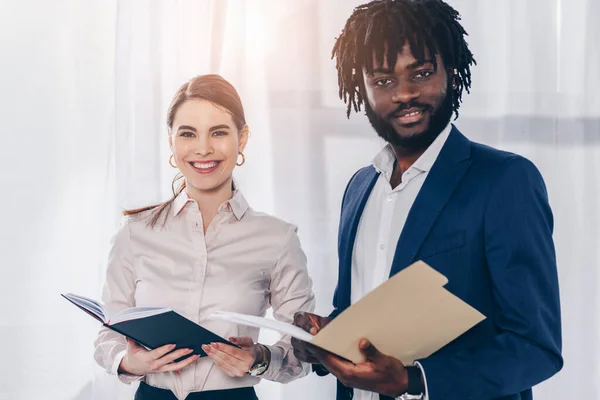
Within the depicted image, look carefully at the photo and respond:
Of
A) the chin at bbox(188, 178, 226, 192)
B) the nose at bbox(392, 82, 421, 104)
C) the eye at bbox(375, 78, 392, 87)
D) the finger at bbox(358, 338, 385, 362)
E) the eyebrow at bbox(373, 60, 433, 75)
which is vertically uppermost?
the eyebrow at bbox(373, 60, 433, 75)

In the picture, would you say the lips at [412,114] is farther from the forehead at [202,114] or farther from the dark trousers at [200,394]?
the dark trousers at [200,394]

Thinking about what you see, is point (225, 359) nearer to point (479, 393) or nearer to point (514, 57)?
point (479, 393)

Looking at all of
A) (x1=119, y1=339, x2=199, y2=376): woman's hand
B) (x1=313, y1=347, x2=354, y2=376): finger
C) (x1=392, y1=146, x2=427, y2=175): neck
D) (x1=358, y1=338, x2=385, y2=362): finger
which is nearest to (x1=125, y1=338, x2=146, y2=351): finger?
(x1=119, y1=339, x2=199, y2=376): woman's hand

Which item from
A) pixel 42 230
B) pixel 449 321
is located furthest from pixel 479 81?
pixel 42 230

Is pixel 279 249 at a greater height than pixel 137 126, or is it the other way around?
pixel 137 126

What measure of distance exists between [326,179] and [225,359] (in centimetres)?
89

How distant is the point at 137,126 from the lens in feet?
7.18

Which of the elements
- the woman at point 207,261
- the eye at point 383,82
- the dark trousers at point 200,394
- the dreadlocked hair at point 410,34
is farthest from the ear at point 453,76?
the dark trousers at point 200,394

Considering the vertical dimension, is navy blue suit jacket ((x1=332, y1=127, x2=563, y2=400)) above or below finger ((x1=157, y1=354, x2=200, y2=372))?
above

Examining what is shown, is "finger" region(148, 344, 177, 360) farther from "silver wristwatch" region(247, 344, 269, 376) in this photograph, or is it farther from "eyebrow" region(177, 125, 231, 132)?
"eyebrow" region(177, 125, 231, 132)

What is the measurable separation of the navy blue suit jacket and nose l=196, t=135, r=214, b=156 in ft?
1.73

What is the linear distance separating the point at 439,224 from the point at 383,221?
16 centimetres

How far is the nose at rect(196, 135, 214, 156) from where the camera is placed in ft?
5.27

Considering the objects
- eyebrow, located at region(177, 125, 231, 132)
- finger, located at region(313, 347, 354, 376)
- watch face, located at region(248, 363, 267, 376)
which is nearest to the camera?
finger, located at region(313, 347, 354, 376)
